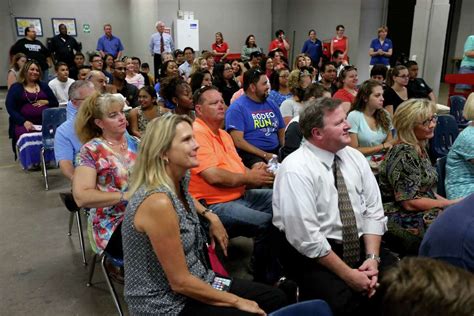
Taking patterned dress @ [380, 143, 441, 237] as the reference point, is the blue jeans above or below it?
below

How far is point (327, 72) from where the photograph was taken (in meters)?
6.05

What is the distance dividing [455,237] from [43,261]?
2.93m

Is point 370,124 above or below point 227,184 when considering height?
above

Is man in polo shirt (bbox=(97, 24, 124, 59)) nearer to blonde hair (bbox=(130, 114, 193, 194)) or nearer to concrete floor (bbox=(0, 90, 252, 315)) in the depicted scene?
concrete floor (bbox=(0, 90, 252, 315))

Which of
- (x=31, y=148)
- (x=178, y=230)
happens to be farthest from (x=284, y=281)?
(x=31, y=148)

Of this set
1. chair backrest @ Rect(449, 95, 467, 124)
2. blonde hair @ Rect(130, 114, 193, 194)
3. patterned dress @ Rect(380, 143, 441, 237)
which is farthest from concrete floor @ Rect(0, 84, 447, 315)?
chair backrest @ Rect(449, 95, 467, 124)

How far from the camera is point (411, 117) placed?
8.20 feet

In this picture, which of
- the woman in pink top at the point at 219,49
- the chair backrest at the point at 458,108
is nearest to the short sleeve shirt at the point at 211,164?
the chair backrest at the point at 458,108

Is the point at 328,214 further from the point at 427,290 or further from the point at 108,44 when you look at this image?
the point at 108,44

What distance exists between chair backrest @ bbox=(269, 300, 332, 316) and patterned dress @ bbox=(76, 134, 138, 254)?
1.35 meters

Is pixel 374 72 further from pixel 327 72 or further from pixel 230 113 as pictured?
pixel 230 113

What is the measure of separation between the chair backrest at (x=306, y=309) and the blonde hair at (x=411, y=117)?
53.9 inches

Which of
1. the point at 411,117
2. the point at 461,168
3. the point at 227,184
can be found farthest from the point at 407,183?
the point at 227,184

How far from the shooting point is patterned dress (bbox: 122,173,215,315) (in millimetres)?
1617
